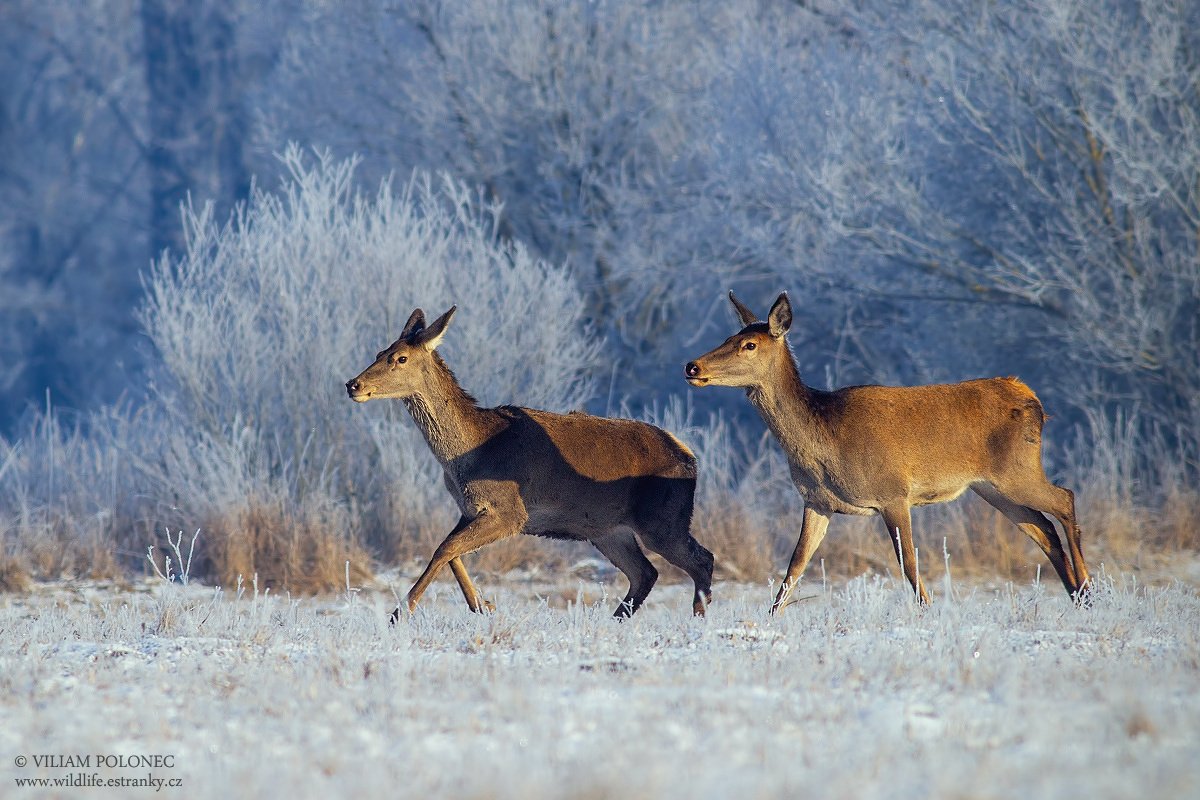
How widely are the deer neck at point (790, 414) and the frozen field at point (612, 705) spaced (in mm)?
1168

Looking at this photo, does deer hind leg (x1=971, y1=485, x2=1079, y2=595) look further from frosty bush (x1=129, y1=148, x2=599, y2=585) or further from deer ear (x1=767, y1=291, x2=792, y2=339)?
frosty bush (x1=129, y1=148, x2=599, y2=585)

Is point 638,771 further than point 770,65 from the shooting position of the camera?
No

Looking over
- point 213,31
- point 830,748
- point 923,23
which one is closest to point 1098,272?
point 923,23

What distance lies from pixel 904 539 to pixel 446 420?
2.60 metres

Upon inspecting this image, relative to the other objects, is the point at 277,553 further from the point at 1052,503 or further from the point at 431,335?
the point at 1052,503

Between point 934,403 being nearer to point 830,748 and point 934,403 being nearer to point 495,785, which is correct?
point 830,748

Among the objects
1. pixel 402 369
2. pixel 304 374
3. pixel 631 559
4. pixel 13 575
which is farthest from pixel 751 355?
pixel 13 575

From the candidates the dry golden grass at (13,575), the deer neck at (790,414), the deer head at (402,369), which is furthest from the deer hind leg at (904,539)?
the dry golden grass at (13,575)

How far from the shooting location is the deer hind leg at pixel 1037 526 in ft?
26.5

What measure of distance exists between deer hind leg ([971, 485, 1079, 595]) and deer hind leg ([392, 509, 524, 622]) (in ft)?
8.80

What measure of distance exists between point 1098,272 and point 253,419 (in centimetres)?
826

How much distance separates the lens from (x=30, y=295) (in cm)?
3033

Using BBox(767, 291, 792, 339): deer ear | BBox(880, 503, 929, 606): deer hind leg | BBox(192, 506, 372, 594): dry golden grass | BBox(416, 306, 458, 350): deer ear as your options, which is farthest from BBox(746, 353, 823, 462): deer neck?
BBox(192, 506, 372, 594): dry golden grass

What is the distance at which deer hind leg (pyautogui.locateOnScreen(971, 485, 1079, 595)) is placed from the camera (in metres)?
8.06
